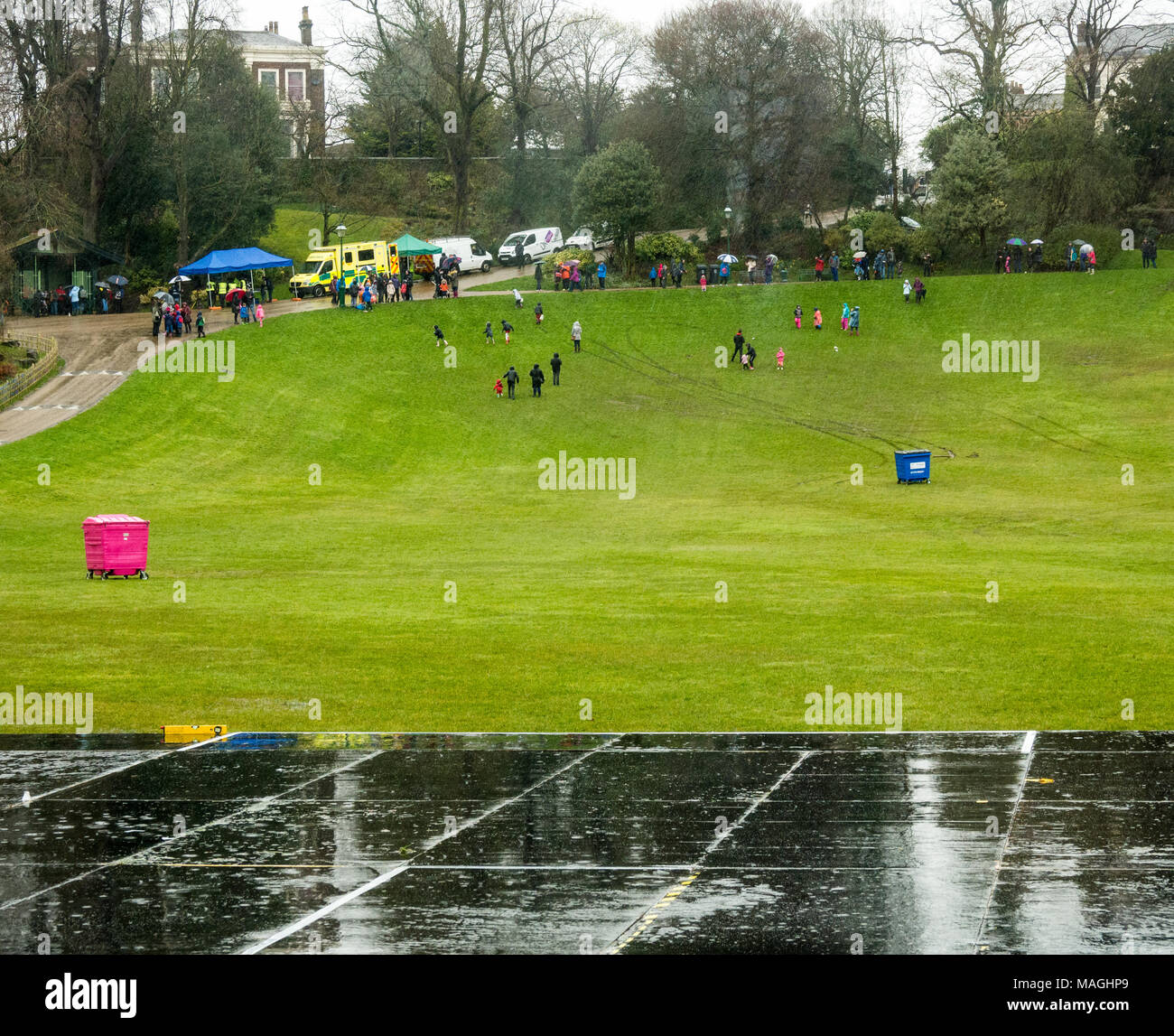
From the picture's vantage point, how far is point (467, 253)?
85062mm

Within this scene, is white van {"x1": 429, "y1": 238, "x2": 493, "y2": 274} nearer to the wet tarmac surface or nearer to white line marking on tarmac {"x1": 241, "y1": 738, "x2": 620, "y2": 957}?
the wet tarmac surface

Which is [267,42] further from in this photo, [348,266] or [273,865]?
[273,865]

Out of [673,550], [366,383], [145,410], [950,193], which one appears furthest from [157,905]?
[950,193]

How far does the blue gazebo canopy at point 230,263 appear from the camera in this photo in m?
70.2

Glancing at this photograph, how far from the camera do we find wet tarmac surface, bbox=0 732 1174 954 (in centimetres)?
863

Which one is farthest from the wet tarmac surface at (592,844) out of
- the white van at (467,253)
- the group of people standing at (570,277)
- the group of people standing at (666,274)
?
the white van at (467,253)

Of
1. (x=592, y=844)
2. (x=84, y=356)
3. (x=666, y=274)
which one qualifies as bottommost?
(x=592, y=844)

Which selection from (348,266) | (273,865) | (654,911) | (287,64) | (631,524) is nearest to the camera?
(654,911)

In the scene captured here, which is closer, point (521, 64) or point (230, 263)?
point (230, 263)

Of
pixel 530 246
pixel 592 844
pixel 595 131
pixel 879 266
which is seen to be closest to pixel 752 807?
pixel 592 844

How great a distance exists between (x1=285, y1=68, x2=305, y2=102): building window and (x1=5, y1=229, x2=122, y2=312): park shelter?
43.7m

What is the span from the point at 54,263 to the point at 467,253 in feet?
75.6

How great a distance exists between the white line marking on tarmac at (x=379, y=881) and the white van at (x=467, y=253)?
73858mm
